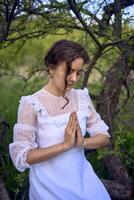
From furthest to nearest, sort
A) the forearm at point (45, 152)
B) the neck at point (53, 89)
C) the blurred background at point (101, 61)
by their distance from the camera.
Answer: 1. the blurred background at point (101, 61)
2. the neck at point (53, 89)
3. the forearm at point (45, 152)

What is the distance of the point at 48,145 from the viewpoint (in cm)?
326

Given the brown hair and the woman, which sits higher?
the brown hair

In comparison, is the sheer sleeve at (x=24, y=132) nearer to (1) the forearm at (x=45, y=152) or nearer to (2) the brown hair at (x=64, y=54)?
(1) the forearm at (x=45, y=152)

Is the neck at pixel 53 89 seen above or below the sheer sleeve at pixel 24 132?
above

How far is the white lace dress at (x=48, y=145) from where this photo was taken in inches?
127

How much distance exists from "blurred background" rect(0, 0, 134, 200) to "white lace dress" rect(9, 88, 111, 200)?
0.83 meters

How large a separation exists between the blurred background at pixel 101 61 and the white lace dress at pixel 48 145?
2.73 feet

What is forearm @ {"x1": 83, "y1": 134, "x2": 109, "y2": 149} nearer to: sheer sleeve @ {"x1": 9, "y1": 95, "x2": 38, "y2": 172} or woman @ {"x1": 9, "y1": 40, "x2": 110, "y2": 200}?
woman @ {"x1": 9, "y1": 40, "x2": 110, "y2": 200}

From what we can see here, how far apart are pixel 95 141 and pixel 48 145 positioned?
29 centimetres

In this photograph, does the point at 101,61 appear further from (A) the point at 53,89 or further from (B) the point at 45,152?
(B) the point at 45,152

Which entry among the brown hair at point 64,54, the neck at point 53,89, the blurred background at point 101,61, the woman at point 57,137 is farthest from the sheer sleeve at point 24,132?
the blurred background at point 101,61

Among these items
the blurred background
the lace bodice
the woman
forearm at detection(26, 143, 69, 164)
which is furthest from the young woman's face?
the blurred background

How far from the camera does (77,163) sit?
3320mm

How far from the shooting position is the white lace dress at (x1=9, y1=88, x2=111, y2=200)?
3234 mm
